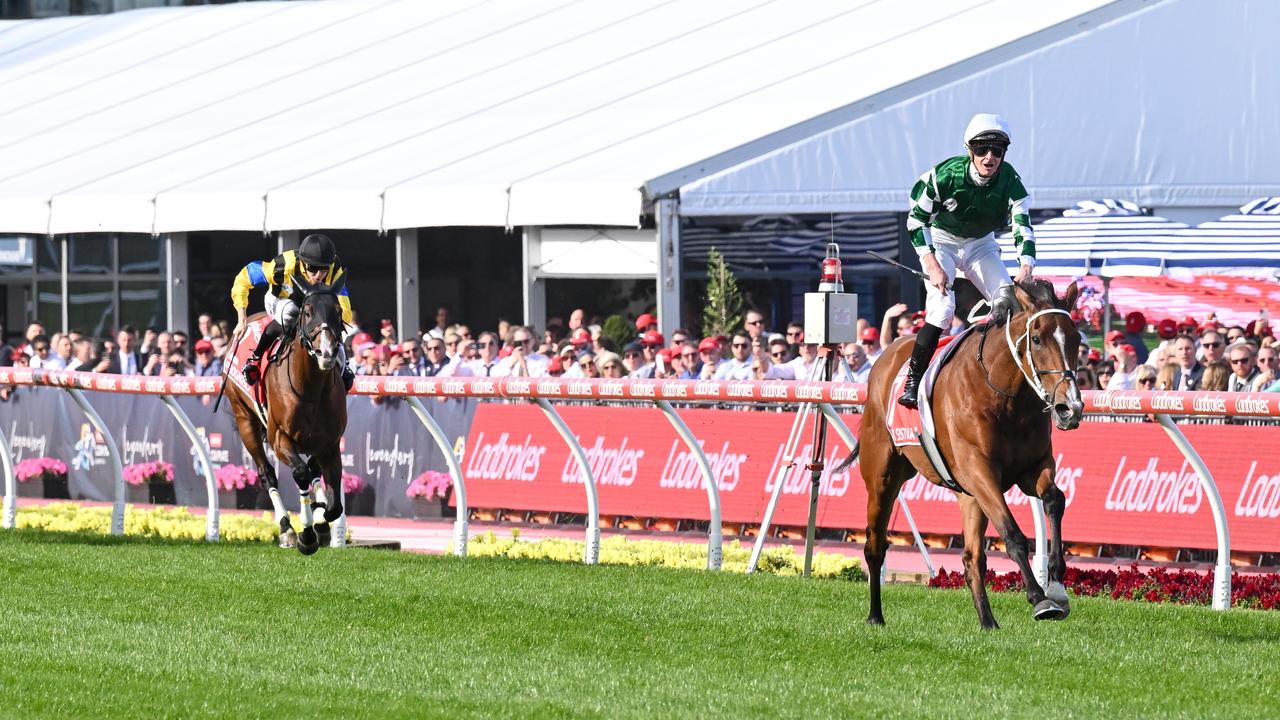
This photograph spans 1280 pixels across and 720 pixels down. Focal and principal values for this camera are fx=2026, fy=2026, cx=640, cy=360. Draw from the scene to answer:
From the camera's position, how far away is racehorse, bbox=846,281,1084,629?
798 centimetres

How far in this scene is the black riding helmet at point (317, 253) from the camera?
1125cm

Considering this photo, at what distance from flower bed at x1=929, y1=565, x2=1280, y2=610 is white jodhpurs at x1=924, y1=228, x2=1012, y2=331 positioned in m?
2.04

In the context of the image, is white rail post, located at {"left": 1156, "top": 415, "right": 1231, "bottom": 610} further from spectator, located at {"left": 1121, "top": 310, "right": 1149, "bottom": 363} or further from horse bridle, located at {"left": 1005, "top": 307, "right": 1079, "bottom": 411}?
spectator, located at {"left": 1121, "top": 310, "right": 1149, "bottom": 363}

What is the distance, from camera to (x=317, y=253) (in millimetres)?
11266

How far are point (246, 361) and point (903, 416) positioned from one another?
459cm

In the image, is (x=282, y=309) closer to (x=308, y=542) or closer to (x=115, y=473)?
(x=308, y=542)

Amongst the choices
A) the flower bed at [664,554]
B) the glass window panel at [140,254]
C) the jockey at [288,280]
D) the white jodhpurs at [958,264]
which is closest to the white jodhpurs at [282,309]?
the jockey at [288,280]

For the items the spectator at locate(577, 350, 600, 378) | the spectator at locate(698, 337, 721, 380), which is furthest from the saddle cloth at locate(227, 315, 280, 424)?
the spectator at locate(698, 337, 721, 380)

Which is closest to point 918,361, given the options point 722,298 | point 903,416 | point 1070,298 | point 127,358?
point 903,416

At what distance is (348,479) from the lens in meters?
16.2

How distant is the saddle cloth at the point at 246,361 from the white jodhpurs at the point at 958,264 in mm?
4339

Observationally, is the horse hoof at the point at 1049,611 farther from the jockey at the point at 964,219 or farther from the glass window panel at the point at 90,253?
the glass window panel at the point at 90,253

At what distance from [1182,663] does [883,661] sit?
113 cm

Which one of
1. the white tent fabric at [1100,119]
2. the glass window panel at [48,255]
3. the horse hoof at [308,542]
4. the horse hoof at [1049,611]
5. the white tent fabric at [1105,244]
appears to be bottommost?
the horse hoof at [308,542]
